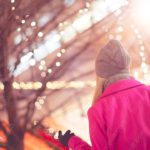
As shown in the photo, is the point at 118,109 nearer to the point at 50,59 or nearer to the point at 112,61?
the point at 112,61

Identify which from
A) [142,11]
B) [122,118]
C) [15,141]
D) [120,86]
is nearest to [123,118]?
[122,118]

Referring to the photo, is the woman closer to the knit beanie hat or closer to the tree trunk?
the knit beanie hat

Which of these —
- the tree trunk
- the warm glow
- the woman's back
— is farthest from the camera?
the warm glow

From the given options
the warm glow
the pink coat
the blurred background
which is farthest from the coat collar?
the warm glow

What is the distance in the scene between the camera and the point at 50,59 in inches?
80.7

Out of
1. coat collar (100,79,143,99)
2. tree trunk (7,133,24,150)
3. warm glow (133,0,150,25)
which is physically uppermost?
warm glow (133,0,150,25)

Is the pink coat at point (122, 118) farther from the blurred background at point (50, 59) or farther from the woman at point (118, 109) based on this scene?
the blurred background at point (50, 59)

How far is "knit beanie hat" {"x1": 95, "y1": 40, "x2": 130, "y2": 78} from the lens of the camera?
1.31 m

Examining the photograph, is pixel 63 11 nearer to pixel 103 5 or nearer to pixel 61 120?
pixel 103 5

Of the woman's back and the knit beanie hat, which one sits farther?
the knit beanie hat

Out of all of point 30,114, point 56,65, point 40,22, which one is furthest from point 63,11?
point 30,114

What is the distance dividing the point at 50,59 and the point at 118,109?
0.88 meters

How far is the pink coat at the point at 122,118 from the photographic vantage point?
1199 millimetres

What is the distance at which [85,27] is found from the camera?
84.5 inches
